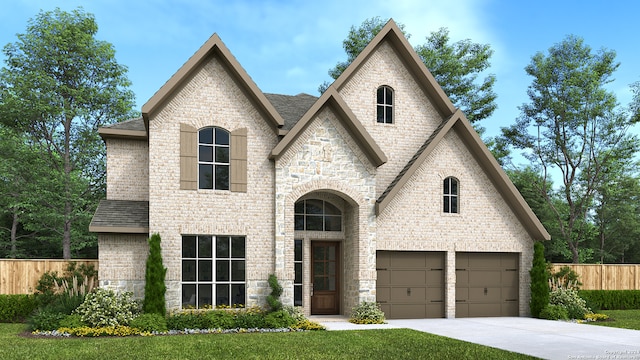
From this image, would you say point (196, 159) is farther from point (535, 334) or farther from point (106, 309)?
point (535, 334)

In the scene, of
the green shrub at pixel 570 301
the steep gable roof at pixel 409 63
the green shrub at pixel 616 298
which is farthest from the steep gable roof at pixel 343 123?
the green shrub at pixel 616 298

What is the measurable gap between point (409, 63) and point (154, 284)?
457 inches

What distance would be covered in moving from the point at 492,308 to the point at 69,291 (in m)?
14.0

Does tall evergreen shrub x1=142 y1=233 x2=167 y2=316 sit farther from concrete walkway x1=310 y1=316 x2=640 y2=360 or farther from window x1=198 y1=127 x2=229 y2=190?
concrete walkway x1=310 y1=316 x2=640 y2=360

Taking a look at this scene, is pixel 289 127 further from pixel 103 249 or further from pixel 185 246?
pixel 103 249

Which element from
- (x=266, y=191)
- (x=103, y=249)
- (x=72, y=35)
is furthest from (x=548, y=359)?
(x=72, y=35)

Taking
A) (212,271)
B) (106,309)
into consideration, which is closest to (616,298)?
(212,271)

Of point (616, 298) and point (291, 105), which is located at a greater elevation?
point (291, 105)

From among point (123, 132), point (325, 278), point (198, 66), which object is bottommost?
point (325, 278)

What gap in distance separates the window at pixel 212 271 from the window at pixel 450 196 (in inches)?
293

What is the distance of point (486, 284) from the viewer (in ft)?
67.5

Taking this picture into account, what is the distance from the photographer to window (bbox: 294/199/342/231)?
752 inches

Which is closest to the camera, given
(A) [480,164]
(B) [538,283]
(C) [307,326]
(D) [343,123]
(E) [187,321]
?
(E) [187,321]

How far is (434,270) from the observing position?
20000 millimetres
